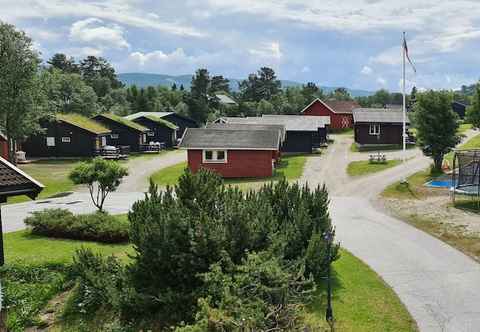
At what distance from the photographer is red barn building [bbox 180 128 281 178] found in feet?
130

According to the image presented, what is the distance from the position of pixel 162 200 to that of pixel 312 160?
1382 inches

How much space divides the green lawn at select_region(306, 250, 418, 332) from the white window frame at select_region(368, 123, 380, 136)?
1668 inches

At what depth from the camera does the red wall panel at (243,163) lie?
39.7 m

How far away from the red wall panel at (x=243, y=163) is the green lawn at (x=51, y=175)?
1023 cm

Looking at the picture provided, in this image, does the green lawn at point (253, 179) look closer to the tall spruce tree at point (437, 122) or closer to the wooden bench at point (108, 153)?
the wooden bench at point (108, 153)

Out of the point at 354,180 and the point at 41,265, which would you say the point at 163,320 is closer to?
the point at 41,265

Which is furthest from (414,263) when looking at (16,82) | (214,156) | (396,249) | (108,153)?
(108,153)

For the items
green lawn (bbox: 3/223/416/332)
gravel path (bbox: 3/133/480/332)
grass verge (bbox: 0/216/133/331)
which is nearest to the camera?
green lawn (bbox: 3/223/416/332)

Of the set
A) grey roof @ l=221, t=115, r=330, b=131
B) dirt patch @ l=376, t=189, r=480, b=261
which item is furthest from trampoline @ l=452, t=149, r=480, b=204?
grey roof @ l=221, t=115, r=330, b=131

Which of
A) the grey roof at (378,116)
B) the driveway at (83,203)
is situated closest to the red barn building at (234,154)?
the driveway at (83,203)

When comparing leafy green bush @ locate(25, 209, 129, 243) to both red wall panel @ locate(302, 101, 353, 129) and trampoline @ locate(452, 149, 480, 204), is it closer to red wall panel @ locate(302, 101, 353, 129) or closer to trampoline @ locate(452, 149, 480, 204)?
trampoline @ locate(452, 149, 480, 204)

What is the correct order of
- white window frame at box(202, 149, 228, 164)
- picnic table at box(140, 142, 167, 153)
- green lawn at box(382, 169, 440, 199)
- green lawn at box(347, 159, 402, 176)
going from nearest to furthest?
green lawn at box(382, 169, 440, 199) < green lawn at box(347, 159, 402, 176) < white window frame at box(202, 149, 228, 164) < picnic table at box(140, 142, 167, 153)

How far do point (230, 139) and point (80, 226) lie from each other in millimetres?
21394

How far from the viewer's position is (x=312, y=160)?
4741 cm
